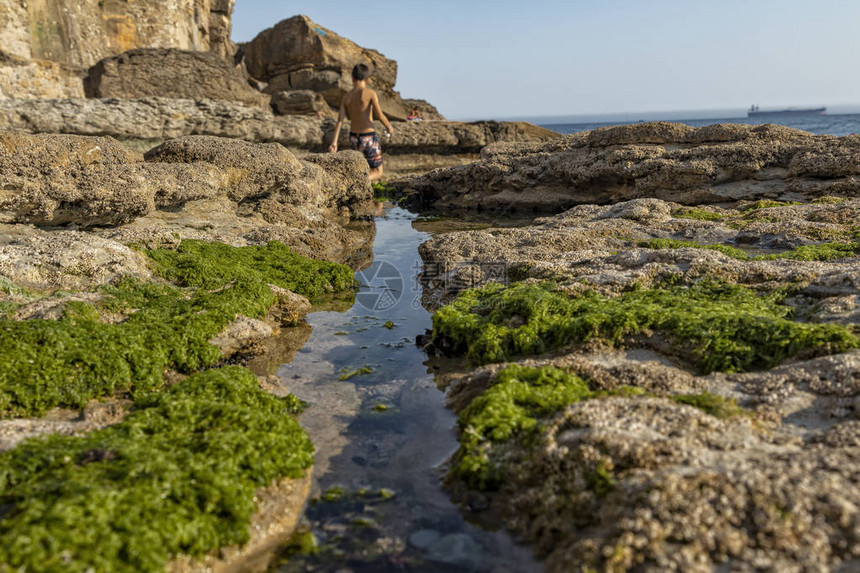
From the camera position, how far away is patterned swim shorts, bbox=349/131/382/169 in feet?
58.4

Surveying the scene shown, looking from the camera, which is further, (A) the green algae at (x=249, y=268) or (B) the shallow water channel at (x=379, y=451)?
(A) the green algae at (x=249, y=268)

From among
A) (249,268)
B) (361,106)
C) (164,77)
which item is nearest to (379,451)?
(249,268)

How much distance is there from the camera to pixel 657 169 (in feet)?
46.2

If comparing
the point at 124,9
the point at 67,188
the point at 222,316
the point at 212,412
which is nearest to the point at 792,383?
the point at 212,412

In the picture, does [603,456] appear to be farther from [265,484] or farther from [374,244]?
[374,244]

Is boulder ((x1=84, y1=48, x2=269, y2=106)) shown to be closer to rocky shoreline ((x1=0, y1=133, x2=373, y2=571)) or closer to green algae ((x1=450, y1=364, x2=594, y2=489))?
rocky shoreline ((x1=0, y1=133, x2=373, y2=571))

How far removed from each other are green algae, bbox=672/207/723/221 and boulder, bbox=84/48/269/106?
50.0ft

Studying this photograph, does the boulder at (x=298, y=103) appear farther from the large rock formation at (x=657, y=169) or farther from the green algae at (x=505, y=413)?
the green algae at (x=505, y=413)

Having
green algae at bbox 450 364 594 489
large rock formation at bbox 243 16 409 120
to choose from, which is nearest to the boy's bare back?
large rock formation at bbox 243 16 409 120

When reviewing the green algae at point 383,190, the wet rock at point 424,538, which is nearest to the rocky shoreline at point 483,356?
the wet rock at point 424,538

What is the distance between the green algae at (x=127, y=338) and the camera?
460 centimetres

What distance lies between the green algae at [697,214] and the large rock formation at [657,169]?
2.36 m

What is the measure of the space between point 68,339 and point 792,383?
19.2 ft

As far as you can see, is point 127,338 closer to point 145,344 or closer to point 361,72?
→ point 145,344
